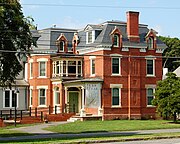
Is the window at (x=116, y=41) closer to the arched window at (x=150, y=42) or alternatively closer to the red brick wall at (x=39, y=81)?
the arched window at (x=150, y=42)

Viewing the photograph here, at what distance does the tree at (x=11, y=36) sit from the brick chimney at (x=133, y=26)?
61.1ft

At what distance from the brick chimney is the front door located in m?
9.35

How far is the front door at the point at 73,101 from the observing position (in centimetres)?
5488

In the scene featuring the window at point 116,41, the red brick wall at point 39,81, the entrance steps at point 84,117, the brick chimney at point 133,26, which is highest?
the brick chimney at point 133,26

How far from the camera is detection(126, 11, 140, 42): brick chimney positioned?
5212cm

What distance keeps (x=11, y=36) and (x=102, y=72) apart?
59.1 ft

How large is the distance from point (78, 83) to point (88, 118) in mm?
4663

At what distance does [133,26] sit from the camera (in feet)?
172

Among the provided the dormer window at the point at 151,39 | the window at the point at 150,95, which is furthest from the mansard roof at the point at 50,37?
the window at the point at 150,95

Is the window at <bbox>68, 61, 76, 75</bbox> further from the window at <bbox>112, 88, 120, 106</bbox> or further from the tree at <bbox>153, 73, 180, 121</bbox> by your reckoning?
the tree at <bbox>153, 73, 180, 121</bbox>

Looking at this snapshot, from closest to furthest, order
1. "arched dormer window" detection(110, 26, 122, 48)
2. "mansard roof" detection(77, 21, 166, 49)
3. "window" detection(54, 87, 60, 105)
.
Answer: "mansard roof" detection(77, 21, 166, 49)
"arched dormer window" detection(110, 26, 122, 48)
"window" detection(54, 87, 60, 105)

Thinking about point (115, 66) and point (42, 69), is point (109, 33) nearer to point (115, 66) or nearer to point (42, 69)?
point (115, 66)

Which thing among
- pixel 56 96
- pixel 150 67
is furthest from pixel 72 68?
pixel 150 67

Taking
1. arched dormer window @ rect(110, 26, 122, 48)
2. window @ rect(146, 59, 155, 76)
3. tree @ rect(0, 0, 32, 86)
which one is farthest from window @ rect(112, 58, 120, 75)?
tree @ rect(0, 0, 32, 86)
